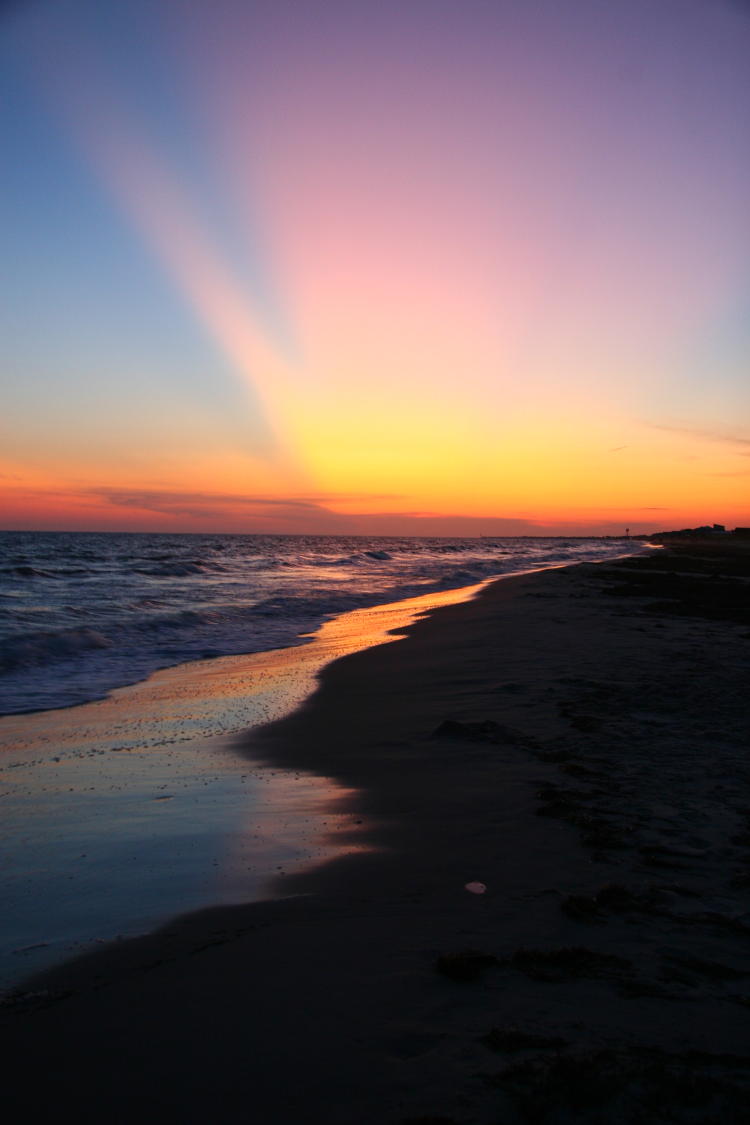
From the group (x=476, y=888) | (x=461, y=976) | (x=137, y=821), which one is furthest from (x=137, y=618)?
(x=461, y=976)

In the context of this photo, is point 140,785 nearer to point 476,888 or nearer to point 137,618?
point 476,888

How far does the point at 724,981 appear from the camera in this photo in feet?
9.60

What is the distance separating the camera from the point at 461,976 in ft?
9.58

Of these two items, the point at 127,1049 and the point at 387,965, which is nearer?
the point at 127,1049

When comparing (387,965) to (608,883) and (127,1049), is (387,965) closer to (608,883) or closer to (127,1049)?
(127,1049)

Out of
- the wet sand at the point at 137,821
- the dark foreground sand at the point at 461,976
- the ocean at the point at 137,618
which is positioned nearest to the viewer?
the dark foreground sand at the point at 461,976

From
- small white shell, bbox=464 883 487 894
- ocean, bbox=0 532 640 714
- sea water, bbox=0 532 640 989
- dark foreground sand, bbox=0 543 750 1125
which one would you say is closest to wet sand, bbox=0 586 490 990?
sea water, bbox=0 532 640 989

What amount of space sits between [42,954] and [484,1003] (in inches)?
87.4

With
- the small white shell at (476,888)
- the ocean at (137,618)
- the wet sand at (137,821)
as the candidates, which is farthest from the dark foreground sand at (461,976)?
the ocean at (137,618)

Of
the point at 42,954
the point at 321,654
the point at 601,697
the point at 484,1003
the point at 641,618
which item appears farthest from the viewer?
the point at 641,618

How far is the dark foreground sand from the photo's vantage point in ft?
7.48

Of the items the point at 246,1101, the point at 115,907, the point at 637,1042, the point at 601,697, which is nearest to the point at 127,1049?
the point at 246,1101

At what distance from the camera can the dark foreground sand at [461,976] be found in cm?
228

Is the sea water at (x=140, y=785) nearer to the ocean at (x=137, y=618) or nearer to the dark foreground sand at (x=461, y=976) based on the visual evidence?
the ocean at (x=137, y=618)
